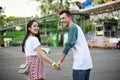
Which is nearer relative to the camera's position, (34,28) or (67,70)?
(34,28)

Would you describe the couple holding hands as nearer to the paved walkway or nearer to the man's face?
the man's face

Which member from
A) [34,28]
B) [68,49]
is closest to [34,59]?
[34,28]

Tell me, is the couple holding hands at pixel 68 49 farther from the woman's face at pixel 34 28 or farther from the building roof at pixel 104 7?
the building roof at pixel 104 7

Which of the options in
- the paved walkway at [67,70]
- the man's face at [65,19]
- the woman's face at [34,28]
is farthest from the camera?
the paved walkway at [67,70]

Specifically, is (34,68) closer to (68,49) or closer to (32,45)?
(32,45)

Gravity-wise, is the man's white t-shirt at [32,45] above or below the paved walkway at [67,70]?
above

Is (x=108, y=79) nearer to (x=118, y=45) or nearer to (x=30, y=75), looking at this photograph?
(x=30, y=75)

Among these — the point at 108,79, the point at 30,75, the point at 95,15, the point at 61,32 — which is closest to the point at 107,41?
the point at 95,15

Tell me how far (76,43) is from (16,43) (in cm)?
5110

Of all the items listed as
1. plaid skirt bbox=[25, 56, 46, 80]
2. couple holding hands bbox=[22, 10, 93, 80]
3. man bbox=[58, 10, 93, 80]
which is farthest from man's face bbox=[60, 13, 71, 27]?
plaid skirt bbox=[25, 56, 46, 80]

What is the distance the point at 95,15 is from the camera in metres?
45.9

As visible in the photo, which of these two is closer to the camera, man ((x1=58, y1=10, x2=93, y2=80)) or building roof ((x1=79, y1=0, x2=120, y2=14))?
man ((x1=58, y1=10, x2=93, y2=80))

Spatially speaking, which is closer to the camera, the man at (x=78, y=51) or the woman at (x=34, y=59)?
the man at (x=78, y=51)

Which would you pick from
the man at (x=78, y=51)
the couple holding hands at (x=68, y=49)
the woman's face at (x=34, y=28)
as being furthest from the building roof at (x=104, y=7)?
the man at (x=78, y=51)
